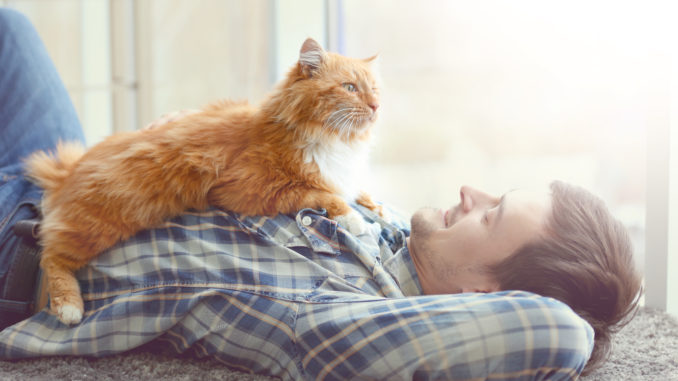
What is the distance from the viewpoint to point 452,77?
9.34 feet

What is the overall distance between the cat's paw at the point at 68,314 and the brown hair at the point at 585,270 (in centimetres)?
92

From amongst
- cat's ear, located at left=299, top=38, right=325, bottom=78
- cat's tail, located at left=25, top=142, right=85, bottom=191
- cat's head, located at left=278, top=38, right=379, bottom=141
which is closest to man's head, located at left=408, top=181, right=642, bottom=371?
cat's head, located at left=278, top=38, right=379, bottom=141

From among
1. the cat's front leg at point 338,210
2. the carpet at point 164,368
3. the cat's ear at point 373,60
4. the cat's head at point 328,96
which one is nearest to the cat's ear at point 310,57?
the cat's head at point 328,96

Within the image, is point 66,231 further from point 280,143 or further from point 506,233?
point 506,233

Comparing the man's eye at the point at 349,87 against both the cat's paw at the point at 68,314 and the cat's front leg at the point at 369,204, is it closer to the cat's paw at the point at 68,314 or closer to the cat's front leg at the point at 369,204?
the cat's front leg at the point at 369,204

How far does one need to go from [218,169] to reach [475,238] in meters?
0.62

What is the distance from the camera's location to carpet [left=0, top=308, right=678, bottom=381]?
110 cm

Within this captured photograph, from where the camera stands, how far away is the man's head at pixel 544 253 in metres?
1.11

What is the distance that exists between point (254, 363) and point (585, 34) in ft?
6.91

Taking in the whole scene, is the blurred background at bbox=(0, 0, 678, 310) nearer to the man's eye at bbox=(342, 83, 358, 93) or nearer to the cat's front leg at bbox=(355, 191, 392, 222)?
the cat's front leg at bbox=(355, 191, 392, 222)

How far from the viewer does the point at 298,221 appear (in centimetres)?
121

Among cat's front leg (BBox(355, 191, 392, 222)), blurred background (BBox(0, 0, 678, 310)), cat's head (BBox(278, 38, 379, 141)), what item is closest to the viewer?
cat's head (BBox(278, 38, 379, 141))

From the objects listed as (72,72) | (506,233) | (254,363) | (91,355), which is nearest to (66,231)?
(91,355)

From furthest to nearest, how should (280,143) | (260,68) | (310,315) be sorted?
(260,68)
(280,143)
(310,315)
